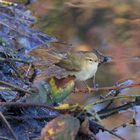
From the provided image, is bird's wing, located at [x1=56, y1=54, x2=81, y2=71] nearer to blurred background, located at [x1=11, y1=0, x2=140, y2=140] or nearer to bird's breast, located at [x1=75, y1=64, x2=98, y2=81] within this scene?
bird's breast, located at [x1=75, y1=64, x2=98, y2=81]

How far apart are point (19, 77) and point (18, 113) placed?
643 mm

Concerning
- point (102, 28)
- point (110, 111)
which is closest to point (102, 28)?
point (102, 28)

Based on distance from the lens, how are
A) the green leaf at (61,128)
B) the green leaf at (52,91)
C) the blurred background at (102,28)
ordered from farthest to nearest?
1. the blurred background at (102,28)
2. the green leaf at (52,91)
3. the green leaf at (61,128)

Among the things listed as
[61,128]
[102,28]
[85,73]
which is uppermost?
[102,28]

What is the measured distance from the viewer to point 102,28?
6891mm

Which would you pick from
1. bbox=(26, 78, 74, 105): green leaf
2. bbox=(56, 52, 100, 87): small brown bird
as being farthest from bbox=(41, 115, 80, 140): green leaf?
bbox=(56, 52, 100, 87): small brown bird

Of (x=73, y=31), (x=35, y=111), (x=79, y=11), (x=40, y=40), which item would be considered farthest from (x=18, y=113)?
(x=79, y=11)

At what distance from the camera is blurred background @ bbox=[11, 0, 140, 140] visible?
17.4ft

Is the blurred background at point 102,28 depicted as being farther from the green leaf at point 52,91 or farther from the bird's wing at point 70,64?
the green leaf at point 52,91

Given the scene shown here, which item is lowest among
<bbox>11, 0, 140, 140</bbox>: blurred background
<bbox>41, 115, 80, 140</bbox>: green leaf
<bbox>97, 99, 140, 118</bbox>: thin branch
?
<bbox>41, 115, 80, 140</bbox>: green leaf

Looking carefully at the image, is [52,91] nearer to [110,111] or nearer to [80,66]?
[110,111]

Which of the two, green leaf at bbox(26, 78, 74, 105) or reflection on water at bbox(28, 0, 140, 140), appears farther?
reflection on water at bbox(28, 0, 140, 140)

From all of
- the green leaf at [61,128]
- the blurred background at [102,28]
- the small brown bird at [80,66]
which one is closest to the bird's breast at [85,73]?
the small brown bird at [80,66]

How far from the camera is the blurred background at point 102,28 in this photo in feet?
17.4
